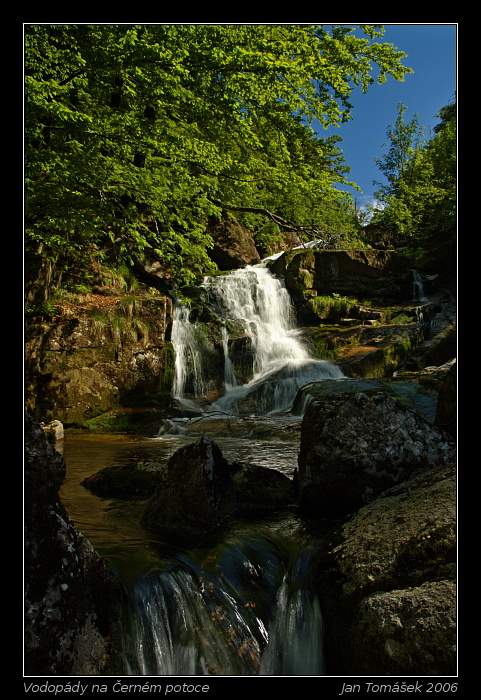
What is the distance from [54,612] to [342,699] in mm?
1467

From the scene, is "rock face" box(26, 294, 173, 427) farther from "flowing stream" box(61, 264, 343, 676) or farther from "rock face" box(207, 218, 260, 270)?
"rock face" box(207, 218, 260, 270)

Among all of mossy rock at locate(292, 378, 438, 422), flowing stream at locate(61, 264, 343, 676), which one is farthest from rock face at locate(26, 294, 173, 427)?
mossy rock at locate(292, 378, 438, 422)

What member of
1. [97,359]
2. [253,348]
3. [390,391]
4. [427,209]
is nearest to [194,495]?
[390,391]

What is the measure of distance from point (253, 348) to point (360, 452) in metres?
12.1

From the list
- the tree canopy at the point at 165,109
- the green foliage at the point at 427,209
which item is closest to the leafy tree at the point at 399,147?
the green foliage at the point at 427,209

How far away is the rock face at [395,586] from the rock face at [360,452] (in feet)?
2.19

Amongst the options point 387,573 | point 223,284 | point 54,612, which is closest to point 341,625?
point 387,573

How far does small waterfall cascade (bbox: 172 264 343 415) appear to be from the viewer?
1319 cm

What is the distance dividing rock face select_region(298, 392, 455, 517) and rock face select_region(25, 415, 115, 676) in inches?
88.4

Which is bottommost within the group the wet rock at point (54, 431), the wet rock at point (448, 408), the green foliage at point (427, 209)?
the wet rock at point (54, 431)

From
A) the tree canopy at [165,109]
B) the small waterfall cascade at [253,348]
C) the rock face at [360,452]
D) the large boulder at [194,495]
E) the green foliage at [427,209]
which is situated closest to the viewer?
the large boulder at [194,495]

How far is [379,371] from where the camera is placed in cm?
1443

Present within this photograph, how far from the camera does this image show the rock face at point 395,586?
1.89 meters

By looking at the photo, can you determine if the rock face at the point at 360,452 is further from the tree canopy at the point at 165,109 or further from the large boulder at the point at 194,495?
the tree canopy at the point at 165,109
